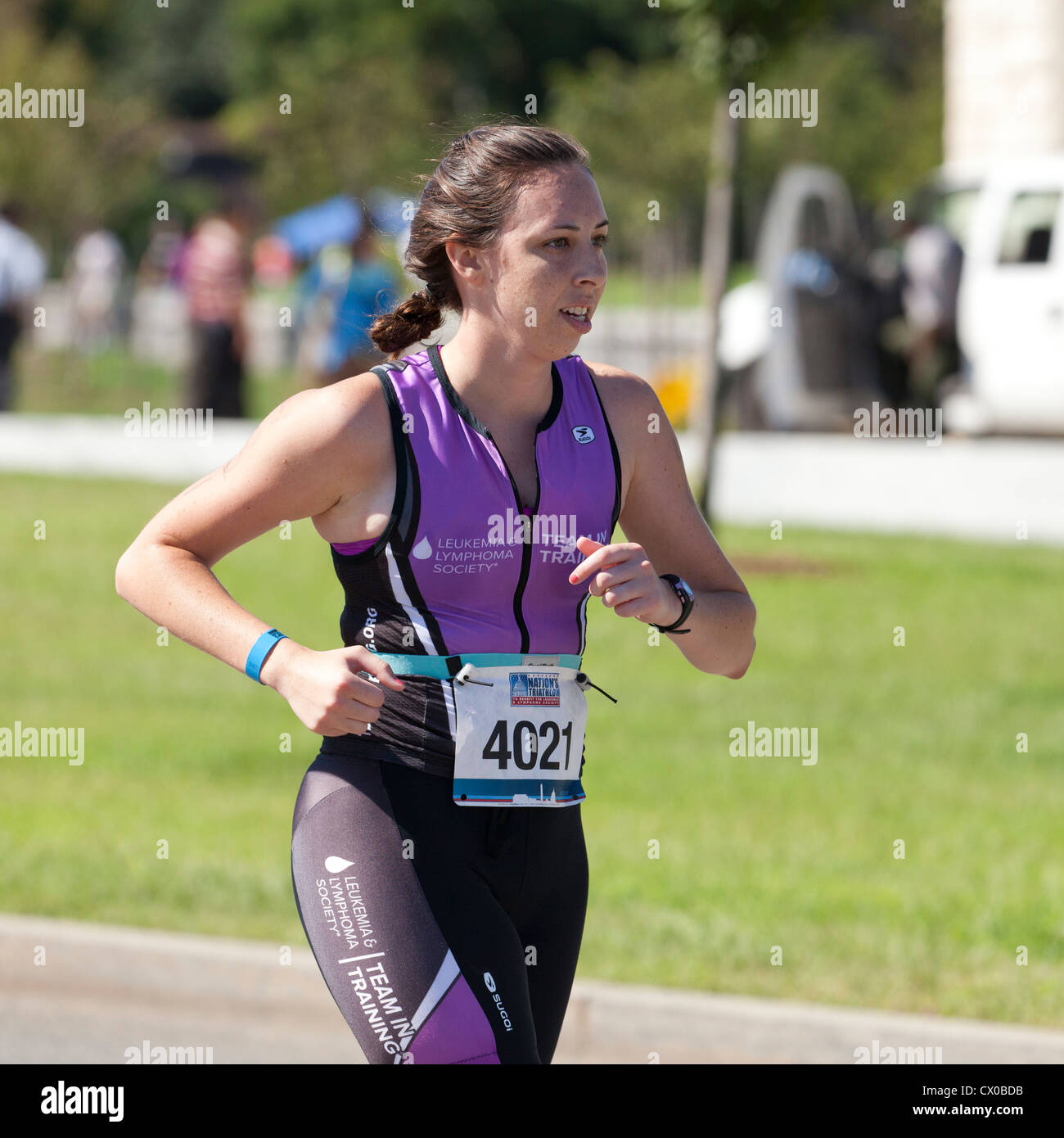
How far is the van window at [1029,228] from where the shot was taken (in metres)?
15.8

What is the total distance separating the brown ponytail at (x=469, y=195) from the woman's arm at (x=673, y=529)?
0.33 meters

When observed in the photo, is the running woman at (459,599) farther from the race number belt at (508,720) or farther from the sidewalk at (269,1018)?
the sidewalk at (269,1018)

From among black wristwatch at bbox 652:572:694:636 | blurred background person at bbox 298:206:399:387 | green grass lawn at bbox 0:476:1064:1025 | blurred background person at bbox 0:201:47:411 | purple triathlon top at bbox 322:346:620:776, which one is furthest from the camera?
blurred background person at bbox 0:201:47:411

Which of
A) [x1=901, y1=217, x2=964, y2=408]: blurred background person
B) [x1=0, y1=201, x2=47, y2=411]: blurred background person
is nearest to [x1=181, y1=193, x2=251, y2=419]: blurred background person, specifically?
[x1=0, y1=201, x2=47, y2=411]: blurred background person

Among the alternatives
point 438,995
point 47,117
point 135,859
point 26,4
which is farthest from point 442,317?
point 26,4

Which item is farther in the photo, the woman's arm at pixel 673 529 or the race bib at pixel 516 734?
the woman's arm at pixel 673 529

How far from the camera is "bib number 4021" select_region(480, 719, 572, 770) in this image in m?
3.19

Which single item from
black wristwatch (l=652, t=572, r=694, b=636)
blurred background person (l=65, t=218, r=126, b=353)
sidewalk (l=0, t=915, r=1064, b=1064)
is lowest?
sidewalk (l=0, t=915, r=1064, b=1064)

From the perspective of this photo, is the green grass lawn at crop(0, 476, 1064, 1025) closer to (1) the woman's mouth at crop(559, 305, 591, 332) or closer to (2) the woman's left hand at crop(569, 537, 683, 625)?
(2) the woman's left hand at crop(569, 537, 683, 625)

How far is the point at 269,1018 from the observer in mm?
5746

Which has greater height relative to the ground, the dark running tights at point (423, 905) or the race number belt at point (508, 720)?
the race number belt at point (508, 720)

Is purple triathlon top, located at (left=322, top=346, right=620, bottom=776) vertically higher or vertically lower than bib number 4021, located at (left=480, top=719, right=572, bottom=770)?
higher

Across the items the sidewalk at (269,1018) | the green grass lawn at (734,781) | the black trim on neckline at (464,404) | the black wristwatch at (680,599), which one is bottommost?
the sidewalk at (269,1018)

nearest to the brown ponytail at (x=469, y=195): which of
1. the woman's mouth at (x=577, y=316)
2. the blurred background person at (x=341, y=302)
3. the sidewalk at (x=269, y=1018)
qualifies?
the woman's mouth at (x=577, y=316)
